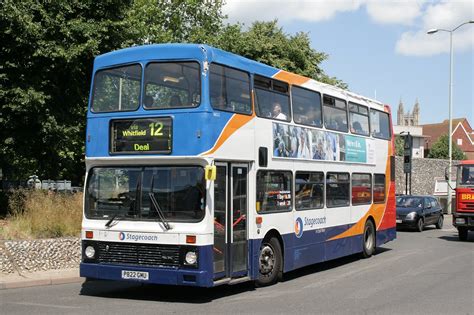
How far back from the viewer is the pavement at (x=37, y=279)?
11.1 meters

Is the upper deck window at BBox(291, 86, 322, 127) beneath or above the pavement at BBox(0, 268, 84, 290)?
above

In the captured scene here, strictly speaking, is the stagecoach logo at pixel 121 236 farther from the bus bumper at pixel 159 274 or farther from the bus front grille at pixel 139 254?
the bus bumper at pixel 159 274

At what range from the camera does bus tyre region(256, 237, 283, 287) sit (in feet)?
35.8

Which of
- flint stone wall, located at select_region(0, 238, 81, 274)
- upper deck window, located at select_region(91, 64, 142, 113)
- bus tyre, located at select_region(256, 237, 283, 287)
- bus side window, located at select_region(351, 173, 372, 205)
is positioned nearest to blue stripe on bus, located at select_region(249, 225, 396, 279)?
bus tyre, located at select_region(256, 237, 283, 287)

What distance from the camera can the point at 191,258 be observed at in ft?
29.9

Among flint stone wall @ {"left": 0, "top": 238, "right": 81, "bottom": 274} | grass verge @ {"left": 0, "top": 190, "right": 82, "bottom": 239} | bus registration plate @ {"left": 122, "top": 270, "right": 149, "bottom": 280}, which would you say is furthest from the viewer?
grass verge @ {"left": 0, "top": 190, "right": 82, "bottom": 239}

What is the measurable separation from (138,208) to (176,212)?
674 millimetres

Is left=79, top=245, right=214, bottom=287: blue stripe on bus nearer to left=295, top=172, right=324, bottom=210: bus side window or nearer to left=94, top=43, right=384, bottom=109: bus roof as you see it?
left=94, top=43, right=384, bottom=109: bus roof

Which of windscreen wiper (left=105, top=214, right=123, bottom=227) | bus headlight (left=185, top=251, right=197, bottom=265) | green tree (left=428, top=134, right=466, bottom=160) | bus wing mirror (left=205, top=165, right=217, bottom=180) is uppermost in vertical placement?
green tree (left=428, top=134, right=466, bottom=160)

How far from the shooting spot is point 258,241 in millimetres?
10602

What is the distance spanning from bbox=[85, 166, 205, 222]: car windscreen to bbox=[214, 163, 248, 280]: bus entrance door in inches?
16.8

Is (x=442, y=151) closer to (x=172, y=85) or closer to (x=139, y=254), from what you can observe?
(x=172, y=85)

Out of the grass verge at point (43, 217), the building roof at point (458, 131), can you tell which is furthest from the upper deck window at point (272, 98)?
the building roof at point (458, 131)

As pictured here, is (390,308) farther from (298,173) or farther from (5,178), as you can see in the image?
(5,178)
